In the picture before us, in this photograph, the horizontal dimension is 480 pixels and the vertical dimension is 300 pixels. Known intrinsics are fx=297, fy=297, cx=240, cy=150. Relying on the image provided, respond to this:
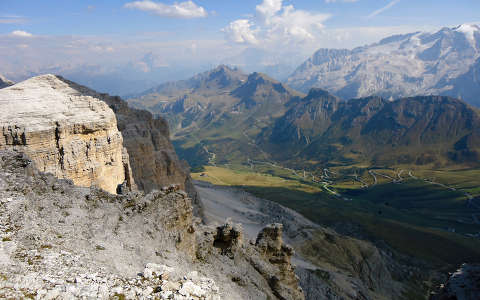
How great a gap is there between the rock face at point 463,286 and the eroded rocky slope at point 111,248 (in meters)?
15.0

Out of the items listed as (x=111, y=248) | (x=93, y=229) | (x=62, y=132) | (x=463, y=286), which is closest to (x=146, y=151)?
(x=62, y=132)

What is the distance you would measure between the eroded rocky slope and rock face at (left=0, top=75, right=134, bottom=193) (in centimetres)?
1390

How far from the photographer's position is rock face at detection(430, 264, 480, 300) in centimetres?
2295

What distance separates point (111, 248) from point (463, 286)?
27.6m

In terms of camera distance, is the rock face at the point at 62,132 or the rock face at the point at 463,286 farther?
the rock face at the point at 62,132

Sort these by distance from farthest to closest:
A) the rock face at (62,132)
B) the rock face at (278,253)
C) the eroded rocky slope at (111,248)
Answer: the rock face at (278,253) → the rock face at (62,132) → the eroded rocky slope at (111,248)

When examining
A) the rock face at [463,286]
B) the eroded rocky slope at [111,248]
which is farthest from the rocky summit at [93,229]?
the rock face at [463,286]

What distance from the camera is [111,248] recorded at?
21.1 m

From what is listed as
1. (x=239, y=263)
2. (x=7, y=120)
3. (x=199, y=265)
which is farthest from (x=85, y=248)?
(x=7, y=120)

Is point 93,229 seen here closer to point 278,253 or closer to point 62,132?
point 62,132

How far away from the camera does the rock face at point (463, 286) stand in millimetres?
22953

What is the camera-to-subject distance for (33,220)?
20.6 metres

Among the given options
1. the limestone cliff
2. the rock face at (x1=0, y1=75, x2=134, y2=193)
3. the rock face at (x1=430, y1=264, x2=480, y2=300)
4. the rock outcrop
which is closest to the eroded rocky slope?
the rock outcrop

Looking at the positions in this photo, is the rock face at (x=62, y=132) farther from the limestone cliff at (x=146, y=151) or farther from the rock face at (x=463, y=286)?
the rock face at (x=463, y=286)
